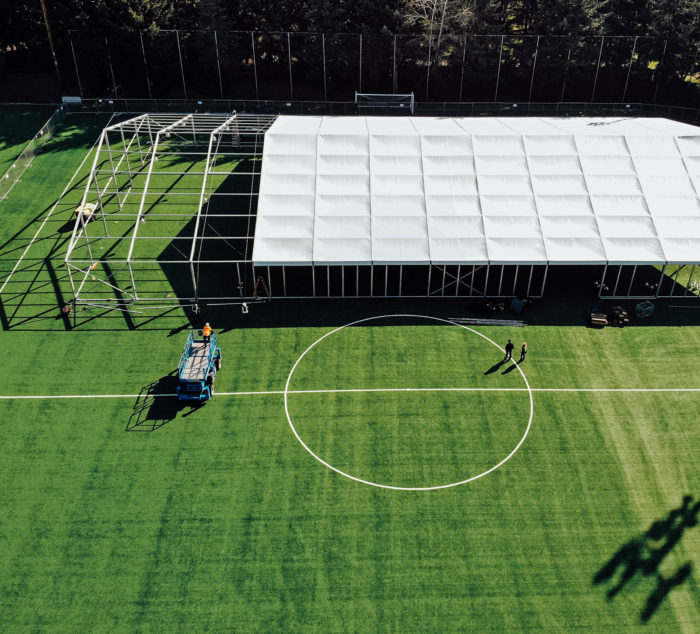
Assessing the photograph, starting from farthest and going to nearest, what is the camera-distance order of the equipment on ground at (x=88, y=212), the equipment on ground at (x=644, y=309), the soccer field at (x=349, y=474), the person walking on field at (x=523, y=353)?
the equipment on ground at (x=88, y=212), the equipment on ground at (x=644, y=309), the person walking on field at (x=523, y=353), the soccer field at (x=349, y=474)

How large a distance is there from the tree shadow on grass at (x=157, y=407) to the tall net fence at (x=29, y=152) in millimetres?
30791

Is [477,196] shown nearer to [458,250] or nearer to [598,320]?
[458,250]

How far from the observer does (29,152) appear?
194ft

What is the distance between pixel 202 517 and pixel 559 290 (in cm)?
3049

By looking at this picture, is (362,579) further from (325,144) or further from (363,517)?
(325,144)

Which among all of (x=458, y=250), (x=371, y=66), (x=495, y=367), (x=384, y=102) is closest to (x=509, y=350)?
(x=495, y=367)

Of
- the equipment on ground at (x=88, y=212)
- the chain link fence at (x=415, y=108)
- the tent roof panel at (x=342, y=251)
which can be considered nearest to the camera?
the tent roof panel at (x=342, y=251)

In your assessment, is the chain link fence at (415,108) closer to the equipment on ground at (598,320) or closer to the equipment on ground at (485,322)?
the equipment on ground at (485,322)

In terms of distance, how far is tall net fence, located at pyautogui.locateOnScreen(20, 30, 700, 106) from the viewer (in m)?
72.7

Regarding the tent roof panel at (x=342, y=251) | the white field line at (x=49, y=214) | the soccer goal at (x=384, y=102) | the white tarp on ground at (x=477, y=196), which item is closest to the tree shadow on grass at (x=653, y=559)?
the white tarp on ground at (x=477, y=196)

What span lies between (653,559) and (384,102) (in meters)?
56.8

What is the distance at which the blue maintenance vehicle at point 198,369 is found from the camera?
114ft

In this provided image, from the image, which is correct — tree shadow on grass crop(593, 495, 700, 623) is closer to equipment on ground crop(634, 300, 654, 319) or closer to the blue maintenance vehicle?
equipment on ground crop(634, 300, 654, 319)

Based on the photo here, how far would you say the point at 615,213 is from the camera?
44312 millimetres
